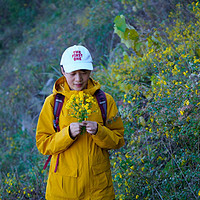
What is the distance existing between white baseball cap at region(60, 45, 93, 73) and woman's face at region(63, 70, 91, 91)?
0.17ft

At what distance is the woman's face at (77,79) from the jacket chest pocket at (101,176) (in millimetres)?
639

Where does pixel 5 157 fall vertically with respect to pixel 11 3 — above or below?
below

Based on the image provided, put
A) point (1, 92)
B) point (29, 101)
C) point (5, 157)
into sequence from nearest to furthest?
point (5, 157) → point (29, 101) → point (1, 92)

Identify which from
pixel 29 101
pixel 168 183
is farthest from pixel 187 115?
pixel 29 101

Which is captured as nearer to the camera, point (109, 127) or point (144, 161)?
point (109, 127)

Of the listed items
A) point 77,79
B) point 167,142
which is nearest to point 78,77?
point 77,79

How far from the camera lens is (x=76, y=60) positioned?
7.65ft

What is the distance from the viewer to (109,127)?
2.48 metres

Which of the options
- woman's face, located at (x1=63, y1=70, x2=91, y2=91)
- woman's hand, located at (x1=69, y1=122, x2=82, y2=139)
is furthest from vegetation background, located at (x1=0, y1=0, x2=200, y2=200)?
woman's hand, located at (x1=69, y1=122, x2=82, y2=139)

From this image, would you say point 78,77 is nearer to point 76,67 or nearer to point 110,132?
point 76,67

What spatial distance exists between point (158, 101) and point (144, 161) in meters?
0.76

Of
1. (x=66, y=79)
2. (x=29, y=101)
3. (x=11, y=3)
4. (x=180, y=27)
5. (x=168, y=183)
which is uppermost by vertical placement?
(x=11, y=3)

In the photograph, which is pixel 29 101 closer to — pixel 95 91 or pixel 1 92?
pixel 1 92

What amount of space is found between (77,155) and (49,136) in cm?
28
